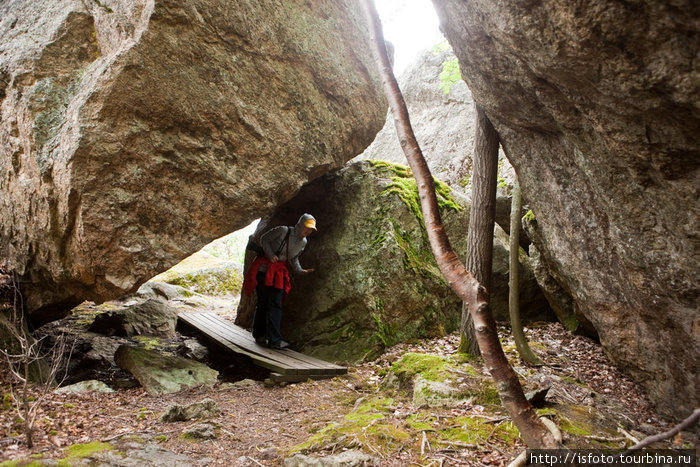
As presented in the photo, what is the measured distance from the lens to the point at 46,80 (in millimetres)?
5910

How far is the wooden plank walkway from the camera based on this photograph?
20.5 feet

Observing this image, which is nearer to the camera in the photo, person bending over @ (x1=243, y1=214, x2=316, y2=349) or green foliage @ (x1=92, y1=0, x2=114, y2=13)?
green foliage @ (x1=92, y1=0, x2=114, y2=13)

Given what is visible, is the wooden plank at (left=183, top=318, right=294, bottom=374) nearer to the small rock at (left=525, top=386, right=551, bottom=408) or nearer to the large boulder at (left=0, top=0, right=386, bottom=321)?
the large boulder at (left=0, top=0, right=386, bottom=321)

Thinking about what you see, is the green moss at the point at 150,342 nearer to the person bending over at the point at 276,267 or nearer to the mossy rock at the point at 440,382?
the person bending over at the point at 276,267

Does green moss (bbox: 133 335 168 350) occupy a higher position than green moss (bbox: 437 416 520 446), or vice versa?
green moss (bbox: 437 416 520 446)

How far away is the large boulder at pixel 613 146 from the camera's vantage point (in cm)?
276

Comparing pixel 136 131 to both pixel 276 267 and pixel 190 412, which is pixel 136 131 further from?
pixel 190 412

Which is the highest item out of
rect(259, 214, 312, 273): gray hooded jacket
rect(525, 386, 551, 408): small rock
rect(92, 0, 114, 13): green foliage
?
rect(92, 0, 114, 13): green foliage

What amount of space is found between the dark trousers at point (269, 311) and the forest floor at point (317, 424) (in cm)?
136

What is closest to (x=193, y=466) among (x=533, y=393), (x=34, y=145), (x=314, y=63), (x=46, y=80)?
(x=533, y=393)

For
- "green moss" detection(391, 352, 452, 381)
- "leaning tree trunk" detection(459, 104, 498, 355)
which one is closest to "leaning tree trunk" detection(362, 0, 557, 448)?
"green moss" detection(391, 352, 452, 381)

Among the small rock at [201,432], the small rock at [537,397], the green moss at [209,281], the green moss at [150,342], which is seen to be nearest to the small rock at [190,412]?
the small rock at [201,432]

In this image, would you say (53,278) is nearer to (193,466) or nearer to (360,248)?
(193,466)

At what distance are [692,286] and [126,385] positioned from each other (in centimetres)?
700
